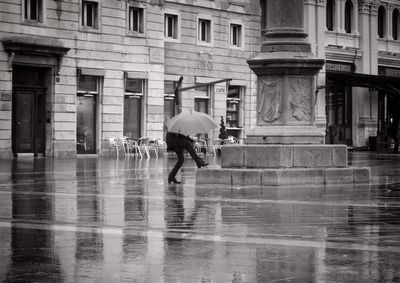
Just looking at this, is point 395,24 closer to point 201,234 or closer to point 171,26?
point 171,26

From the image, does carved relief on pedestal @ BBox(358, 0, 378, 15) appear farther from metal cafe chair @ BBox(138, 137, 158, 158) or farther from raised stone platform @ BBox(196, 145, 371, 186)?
raised stone platform @ BBox(196, 145, 371, 186)

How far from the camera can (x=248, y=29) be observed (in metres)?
53.3

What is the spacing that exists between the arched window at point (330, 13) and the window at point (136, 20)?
1851 centimetres

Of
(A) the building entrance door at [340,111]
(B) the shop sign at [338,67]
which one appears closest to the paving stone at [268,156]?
(B) the shop sign at [338,67]

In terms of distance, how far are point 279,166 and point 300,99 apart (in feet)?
4.91

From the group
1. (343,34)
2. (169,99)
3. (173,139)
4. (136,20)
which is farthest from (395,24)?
(173,139)

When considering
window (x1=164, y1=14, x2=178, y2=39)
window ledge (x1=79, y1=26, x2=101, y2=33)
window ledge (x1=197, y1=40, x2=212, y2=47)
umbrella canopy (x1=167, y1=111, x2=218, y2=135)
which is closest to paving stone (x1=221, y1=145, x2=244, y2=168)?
umbrella canopy (x1=167, y1=111, x2=218, y2=135)

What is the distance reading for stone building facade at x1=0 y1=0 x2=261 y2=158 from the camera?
135ft

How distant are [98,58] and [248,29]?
1132cm

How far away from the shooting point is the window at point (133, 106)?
46.4 m

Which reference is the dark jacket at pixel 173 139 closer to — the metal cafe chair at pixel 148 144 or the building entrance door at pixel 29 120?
the building entrance door at pixel 29 120

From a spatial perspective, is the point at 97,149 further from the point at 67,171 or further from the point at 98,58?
the point at 67,171

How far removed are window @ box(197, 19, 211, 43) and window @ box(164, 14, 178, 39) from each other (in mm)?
1753

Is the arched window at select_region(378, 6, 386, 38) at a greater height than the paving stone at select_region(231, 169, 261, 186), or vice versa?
the arched window at select_region(378, 6, 386, 38)
